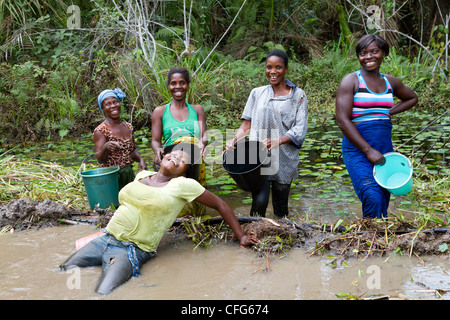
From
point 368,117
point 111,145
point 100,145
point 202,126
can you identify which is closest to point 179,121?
point 202,126

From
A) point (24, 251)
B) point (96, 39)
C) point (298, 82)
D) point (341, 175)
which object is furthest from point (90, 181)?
point (298, 82)

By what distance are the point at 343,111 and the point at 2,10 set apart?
25.3ft

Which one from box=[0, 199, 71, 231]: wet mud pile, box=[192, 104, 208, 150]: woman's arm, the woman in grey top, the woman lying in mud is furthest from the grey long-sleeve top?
box=[0, 199, 71, 231]: wet mud pile

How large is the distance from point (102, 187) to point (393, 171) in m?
2.49

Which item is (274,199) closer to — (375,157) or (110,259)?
(375,157)

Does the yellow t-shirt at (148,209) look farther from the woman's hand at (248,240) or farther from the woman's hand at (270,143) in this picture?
the woman's hand at (270,143)

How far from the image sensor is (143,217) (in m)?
2.88

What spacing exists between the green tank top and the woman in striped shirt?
4.38ft

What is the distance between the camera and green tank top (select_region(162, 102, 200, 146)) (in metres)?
3.86

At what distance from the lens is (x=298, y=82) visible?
1032cm

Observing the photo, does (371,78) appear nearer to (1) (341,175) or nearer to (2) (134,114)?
(1) (341,175)

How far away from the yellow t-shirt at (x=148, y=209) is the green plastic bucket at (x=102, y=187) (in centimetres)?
103

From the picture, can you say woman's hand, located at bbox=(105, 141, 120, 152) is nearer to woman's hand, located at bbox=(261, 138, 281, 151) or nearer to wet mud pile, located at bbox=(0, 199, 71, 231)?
wet mud pile, located at bbox=(0, 199, 71, 231)

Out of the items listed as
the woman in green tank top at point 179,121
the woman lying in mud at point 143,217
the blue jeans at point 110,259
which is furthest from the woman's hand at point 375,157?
Result: the blue jeans at point 110,259
